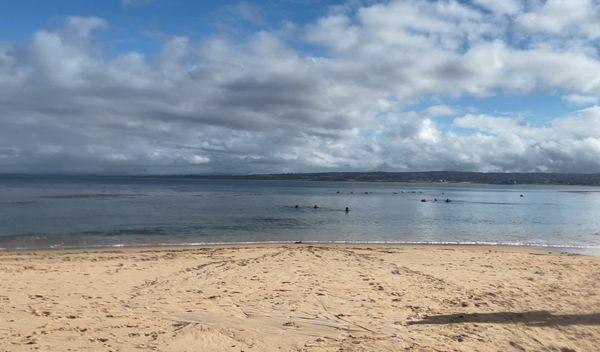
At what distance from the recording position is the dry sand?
8.39 m

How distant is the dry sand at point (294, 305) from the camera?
839 centimetres

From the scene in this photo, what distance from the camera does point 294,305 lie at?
10.8 meters

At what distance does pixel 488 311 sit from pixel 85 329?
343 inches

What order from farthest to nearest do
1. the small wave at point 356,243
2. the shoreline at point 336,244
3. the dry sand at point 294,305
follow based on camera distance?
1. the small wave at point 356,243
2. the shoreline at point 336,244
3. the dry sand at point 294,305

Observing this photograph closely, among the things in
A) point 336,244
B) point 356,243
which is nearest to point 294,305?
point 336,244

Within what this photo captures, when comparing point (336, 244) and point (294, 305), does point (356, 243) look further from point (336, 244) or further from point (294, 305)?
point (294, 305)

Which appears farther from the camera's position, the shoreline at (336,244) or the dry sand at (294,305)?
the shoreline at (336,244)

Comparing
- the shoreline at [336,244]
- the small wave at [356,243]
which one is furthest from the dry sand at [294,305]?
the small wave at [356,243]

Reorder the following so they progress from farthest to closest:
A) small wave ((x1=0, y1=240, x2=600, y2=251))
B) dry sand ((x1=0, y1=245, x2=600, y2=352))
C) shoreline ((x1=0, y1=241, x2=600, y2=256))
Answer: small wave ((x1=0, y1=240, x2=600, y2=251))
shoreline ((x1=0, y1=241, x2=600, y2=256))
dry sand ((x1=0, y1=245, x2=600, y2=352))

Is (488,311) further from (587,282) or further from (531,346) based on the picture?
(587,282)

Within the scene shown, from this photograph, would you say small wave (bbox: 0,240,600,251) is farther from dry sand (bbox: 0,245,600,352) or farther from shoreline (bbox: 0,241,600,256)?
dry sand (bbox: 0,245,600,352)

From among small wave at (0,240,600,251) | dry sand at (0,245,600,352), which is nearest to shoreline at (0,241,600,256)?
small wave at (0,240,600,251)

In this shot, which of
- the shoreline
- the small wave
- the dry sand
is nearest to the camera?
the dry sand

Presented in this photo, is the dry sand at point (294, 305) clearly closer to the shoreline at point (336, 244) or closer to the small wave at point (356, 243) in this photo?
the shoreline at point (336, 244)
